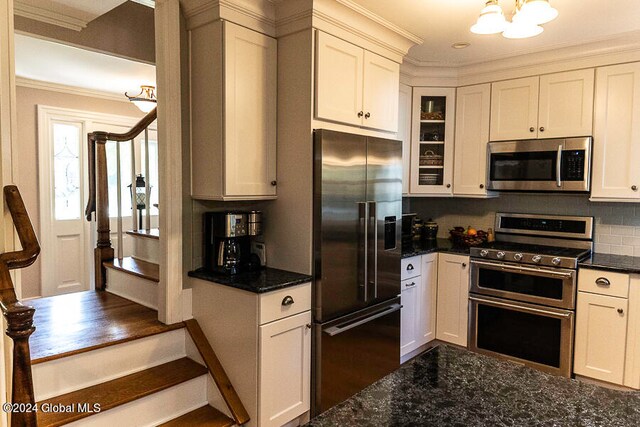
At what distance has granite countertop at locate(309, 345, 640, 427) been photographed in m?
0.98

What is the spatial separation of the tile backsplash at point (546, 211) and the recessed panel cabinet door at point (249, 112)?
218 centimetres

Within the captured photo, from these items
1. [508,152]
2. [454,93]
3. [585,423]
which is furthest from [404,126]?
[585,423]

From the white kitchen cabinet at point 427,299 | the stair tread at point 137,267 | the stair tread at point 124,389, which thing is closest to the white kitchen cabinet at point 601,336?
the white kitchen cabinet at point 427,299

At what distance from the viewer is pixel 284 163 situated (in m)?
2.59

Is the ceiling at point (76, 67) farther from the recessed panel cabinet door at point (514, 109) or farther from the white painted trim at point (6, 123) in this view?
the recessed panel cabinet door at point (514, 109)

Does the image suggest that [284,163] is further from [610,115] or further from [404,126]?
[610,115]

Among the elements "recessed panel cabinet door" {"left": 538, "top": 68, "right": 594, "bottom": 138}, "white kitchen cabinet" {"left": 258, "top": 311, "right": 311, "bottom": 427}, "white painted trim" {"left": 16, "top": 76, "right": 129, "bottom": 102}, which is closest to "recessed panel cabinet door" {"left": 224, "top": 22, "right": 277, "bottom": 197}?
"white kitchen cabinet" {"left": 258, "top": 311, "right": 311, "bottom": 427}

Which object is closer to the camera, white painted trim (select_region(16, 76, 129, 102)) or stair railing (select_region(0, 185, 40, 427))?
stair railing (select_region(0, 185, 40, 427))

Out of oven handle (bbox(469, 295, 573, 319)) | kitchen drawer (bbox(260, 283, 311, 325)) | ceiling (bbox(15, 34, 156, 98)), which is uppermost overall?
ceiling (bbox(15, 34, 156, 98))

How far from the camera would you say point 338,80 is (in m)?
2.58

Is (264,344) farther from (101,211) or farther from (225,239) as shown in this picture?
(101,211)

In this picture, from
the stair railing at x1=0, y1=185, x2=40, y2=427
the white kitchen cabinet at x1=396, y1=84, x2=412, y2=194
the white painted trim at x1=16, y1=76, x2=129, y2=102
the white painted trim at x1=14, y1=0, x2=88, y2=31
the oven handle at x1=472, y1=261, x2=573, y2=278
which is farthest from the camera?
the white painted trim at x1=16, y1=76, x2=129, y2=102

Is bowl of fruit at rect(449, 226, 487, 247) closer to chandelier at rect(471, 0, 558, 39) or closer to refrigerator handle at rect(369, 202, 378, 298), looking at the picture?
refrigerator handle at rect(369, 202, 378, 298)

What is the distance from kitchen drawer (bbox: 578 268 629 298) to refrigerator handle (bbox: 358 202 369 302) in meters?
1.63
